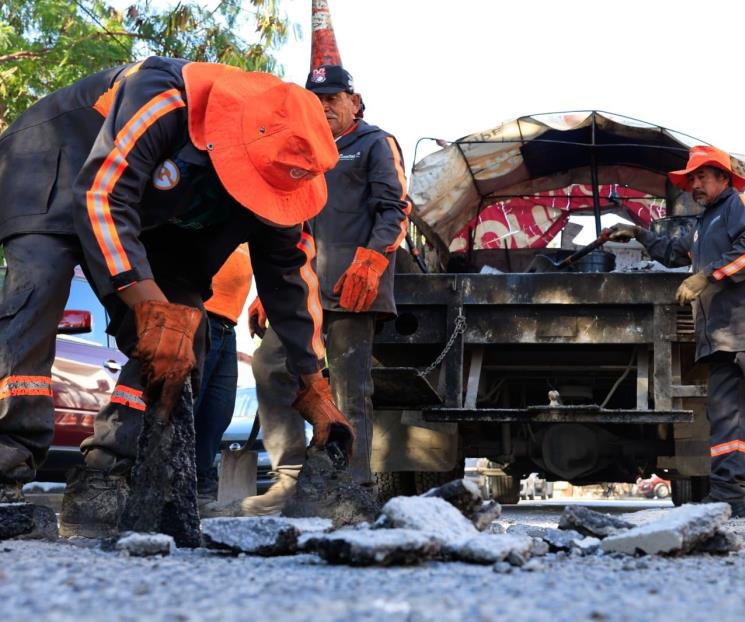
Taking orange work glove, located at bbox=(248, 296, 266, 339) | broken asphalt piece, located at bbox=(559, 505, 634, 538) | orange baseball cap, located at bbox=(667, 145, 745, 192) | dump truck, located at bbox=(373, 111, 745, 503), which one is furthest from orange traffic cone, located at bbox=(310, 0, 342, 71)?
broken asphalt piece, located at bbox=(559, 505, 634, 538)

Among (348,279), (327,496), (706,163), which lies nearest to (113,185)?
(327,496)

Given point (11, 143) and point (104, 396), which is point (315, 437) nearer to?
point (11, 143)

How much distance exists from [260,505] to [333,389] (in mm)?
795

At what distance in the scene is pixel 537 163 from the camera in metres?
9.17

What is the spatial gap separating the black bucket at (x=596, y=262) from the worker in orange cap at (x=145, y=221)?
3.63m

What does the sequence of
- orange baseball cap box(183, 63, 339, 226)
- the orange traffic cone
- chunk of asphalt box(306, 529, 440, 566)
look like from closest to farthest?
chunk of asphalt box(306, 529, 440, 566), orange baseball cap box(183, 63, 339, 226), the orange traffic cone

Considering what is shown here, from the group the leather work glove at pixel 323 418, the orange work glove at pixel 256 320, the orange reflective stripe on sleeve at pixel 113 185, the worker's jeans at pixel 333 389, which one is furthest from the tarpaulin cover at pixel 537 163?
the orange reflective stripe on sleeve at pixel 113 185

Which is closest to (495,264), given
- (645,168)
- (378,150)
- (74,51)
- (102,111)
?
(645,168)

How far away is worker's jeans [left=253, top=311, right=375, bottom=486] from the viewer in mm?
5383

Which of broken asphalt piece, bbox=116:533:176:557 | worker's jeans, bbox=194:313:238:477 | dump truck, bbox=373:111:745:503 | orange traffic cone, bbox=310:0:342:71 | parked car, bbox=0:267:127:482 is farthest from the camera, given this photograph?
orange traffic cone, bbox=310:0:342:71

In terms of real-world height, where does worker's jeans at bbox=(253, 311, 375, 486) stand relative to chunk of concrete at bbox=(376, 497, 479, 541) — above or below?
above

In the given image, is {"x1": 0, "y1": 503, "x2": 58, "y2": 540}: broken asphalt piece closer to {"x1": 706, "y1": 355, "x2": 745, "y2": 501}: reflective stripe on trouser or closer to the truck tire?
{"x1": 706, "y1": 355, "x2": 745, "y2": 501}: reflective stripe on trouser

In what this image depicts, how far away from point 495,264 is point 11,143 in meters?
5.94

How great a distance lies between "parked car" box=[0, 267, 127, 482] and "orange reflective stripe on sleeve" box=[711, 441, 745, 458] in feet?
13.1
